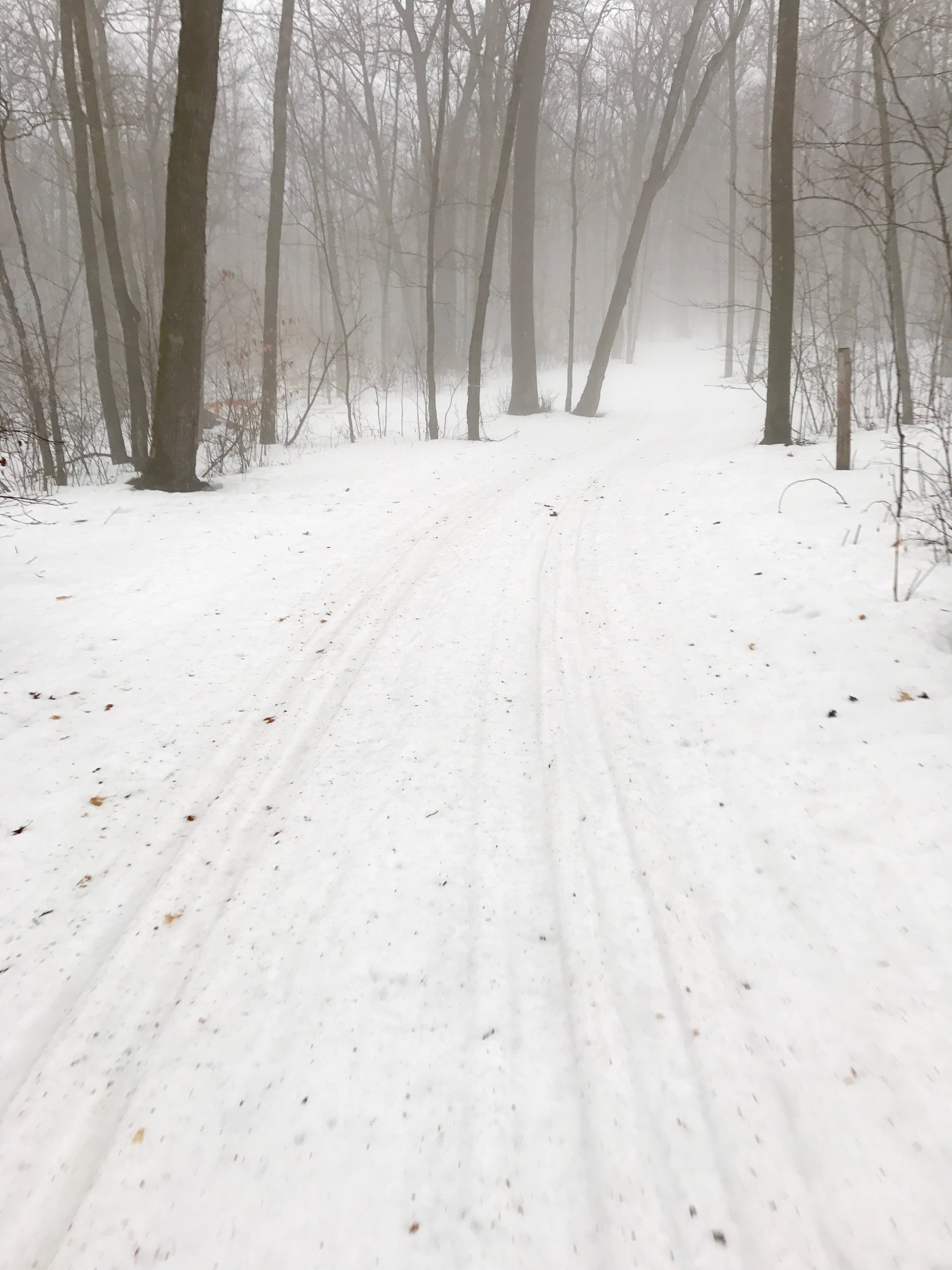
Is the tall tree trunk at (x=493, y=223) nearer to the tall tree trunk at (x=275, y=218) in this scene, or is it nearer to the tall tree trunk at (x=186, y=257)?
the tall tree trunk at (x=275, y=218)

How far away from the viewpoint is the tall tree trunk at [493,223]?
11992mm

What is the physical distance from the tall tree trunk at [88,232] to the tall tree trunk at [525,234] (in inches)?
351

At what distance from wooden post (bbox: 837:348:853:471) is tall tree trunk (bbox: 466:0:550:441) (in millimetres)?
7234

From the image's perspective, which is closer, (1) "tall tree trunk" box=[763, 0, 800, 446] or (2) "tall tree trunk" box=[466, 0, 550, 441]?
(1) "tall tree trunk" box=[763, 0, 800, 446]

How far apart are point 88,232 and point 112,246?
43.5 inches

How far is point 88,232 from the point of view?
10211 mm

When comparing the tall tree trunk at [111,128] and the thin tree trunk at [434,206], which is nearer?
the thin tree trunk at [434,206]

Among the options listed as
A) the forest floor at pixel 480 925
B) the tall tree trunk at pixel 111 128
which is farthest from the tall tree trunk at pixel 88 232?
the forest floor at pixel 480 925

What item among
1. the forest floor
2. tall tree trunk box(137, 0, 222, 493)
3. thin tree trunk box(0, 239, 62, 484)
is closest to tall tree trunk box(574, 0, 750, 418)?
tall tree trunk box(137, 0, 222, 493)

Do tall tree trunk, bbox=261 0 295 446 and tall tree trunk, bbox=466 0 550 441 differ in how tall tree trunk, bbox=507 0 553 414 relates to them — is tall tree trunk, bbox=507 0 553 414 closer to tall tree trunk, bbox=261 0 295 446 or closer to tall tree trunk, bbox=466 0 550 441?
tall tree trunk, bbox=466 0 550 441

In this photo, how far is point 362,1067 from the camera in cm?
193

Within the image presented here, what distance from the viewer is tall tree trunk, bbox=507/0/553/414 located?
617 inches

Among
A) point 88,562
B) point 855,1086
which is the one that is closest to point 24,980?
point 855,1086

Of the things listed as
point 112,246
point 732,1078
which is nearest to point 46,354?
point 112,246
